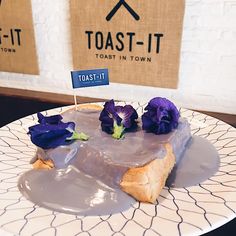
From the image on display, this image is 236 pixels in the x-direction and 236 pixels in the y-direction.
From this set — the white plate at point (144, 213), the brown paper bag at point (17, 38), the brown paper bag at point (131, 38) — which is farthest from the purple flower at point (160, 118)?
the brown paper bag at point (17, 38)

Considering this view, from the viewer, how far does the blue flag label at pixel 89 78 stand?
0.92 metres

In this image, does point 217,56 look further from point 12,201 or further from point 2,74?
point 2,74

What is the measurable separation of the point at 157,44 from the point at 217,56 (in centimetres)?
25

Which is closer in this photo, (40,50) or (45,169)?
(45,169)

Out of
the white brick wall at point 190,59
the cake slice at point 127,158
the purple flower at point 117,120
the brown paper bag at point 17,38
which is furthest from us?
the brown paper bag at point 17,38

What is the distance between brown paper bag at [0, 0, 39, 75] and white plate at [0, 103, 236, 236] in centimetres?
85

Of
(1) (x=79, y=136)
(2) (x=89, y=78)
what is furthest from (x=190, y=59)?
(1) (x=79, y=136)

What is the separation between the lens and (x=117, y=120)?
0.87 metres

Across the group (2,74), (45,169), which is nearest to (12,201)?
(45,169)

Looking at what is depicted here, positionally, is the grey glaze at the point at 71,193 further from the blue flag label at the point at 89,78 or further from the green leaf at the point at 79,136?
the blue flag label at the point at 89,78

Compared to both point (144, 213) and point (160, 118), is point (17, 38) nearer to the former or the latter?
point (160, 118)

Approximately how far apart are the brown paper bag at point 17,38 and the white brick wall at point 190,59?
0.03m

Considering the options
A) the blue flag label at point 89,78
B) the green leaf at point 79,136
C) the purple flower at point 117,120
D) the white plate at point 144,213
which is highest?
the blue flag label at point 89,78

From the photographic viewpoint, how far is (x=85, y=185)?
733mm
